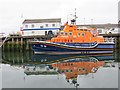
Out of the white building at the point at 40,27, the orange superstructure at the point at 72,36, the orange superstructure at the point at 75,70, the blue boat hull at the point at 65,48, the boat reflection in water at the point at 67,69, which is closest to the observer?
the boat reflection in water at the point at 67,69

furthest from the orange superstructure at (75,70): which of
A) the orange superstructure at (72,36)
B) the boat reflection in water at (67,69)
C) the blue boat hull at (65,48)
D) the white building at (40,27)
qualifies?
the white building at (40,27)

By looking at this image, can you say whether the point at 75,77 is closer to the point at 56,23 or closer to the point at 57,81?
the point at 57,81

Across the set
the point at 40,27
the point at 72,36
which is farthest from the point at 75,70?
the point at 40,27

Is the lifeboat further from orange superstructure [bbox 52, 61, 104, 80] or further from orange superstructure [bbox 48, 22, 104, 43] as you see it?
orange superstructure [bbox 52, 61, 104, 80]

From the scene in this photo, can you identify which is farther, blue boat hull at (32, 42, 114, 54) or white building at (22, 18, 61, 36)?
white building at (22, 18, 61, 36)

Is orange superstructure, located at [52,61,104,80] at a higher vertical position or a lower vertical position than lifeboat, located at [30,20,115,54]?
lower

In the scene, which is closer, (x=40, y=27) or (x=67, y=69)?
(x=67, y=69)

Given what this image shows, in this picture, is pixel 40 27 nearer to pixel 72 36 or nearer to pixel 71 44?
pixel 72 36

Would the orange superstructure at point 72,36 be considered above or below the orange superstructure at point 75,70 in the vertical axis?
above

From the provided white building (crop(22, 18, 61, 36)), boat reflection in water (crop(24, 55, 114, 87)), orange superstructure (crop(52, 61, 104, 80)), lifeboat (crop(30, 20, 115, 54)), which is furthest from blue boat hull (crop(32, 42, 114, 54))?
white building (crop(22, 18, 61, 36))

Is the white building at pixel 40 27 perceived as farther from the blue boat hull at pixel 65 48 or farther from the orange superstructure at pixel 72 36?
the blue boat hull at pixel 65 48

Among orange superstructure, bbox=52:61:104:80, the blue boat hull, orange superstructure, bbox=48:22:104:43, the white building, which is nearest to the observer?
orange superstructure, bbox=52:61:104:80

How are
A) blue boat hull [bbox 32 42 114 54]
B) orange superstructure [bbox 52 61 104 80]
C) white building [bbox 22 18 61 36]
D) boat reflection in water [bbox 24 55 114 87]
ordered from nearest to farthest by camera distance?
boat reflection in water [bbox 24 55 114 87] < orange superstructure [bbox 52 61 104 80] < blue boat hull [bbox 32 42 114 54] < white building [bbox 22 18 61 36]

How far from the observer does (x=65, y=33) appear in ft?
98.6
